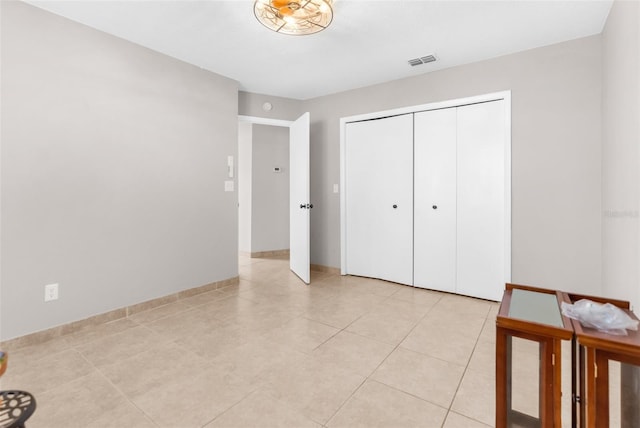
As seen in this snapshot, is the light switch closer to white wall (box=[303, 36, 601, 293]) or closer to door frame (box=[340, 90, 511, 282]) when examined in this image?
door frame (box=[340, 90, 511, 282])

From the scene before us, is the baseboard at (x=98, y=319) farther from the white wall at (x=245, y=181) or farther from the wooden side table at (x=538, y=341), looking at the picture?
the wooden side table at (x=538, y=341)

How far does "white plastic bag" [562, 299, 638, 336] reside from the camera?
87 centimetres

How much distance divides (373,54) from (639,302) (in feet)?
8.80

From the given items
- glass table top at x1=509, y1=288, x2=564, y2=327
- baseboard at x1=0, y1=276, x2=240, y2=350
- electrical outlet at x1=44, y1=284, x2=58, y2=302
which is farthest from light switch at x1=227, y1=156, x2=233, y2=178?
glass table top at x1=509, y1=288, x2=564, y2=327

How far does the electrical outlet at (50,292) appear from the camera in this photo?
2240mm

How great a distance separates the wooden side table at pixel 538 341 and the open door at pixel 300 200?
2.71 metres

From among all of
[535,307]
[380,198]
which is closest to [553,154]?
[380,198]

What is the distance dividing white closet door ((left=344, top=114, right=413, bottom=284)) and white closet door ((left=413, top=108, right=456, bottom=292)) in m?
0.10

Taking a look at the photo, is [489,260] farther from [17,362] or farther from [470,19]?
[17,362]

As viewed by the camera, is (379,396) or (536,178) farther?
(536,178)

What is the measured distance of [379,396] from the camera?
5.20 ft

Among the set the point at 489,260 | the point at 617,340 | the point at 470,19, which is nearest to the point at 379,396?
the point at 617,340

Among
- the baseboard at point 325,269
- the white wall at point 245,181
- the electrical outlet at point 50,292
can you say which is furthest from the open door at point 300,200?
the electrical outlet at point 50,292

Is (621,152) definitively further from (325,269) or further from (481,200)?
(325,269)
